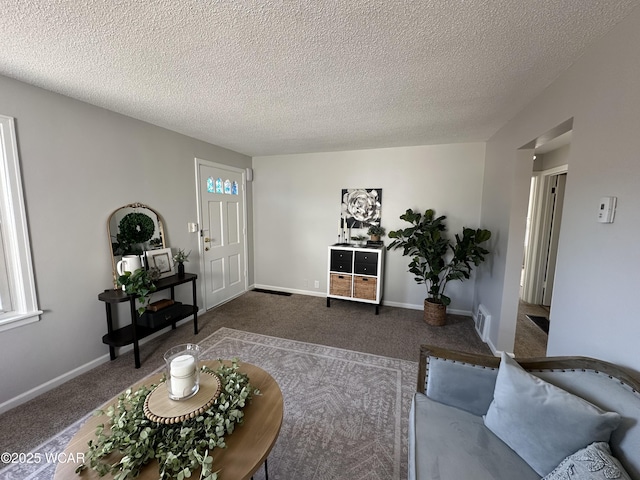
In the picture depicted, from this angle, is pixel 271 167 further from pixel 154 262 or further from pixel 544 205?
pixel 544 205

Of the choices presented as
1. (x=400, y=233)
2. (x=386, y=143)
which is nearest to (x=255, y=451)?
(x=400, y=233)

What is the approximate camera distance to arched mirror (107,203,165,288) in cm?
248

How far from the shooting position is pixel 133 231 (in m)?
2.63

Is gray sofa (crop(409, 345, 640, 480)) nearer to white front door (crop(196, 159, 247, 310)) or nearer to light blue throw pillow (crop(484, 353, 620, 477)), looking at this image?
light blue throw pillow (crop(484, 353, 620, 477))

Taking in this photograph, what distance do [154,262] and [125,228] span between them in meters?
0.45

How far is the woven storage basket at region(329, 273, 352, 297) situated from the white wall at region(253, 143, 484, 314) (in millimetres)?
549

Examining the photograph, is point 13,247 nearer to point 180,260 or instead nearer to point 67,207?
point 67,207

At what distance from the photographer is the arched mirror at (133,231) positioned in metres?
2.48

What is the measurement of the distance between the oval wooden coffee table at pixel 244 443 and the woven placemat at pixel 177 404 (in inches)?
6.0

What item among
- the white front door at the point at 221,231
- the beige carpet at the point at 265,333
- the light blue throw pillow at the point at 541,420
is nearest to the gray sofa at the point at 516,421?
the light blue throw pillow at the point at 541,420

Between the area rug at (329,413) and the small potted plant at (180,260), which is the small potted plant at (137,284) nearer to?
the small potted plant at (180,260)

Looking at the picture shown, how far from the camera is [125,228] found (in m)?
2.56

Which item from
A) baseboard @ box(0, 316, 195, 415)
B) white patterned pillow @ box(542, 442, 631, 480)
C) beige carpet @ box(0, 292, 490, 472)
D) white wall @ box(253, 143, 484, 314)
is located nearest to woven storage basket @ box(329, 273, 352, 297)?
beige carpet @ box(0, 292, 490, 472)

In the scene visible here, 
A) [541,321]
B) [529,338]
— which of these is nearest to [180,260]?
[529,338]
